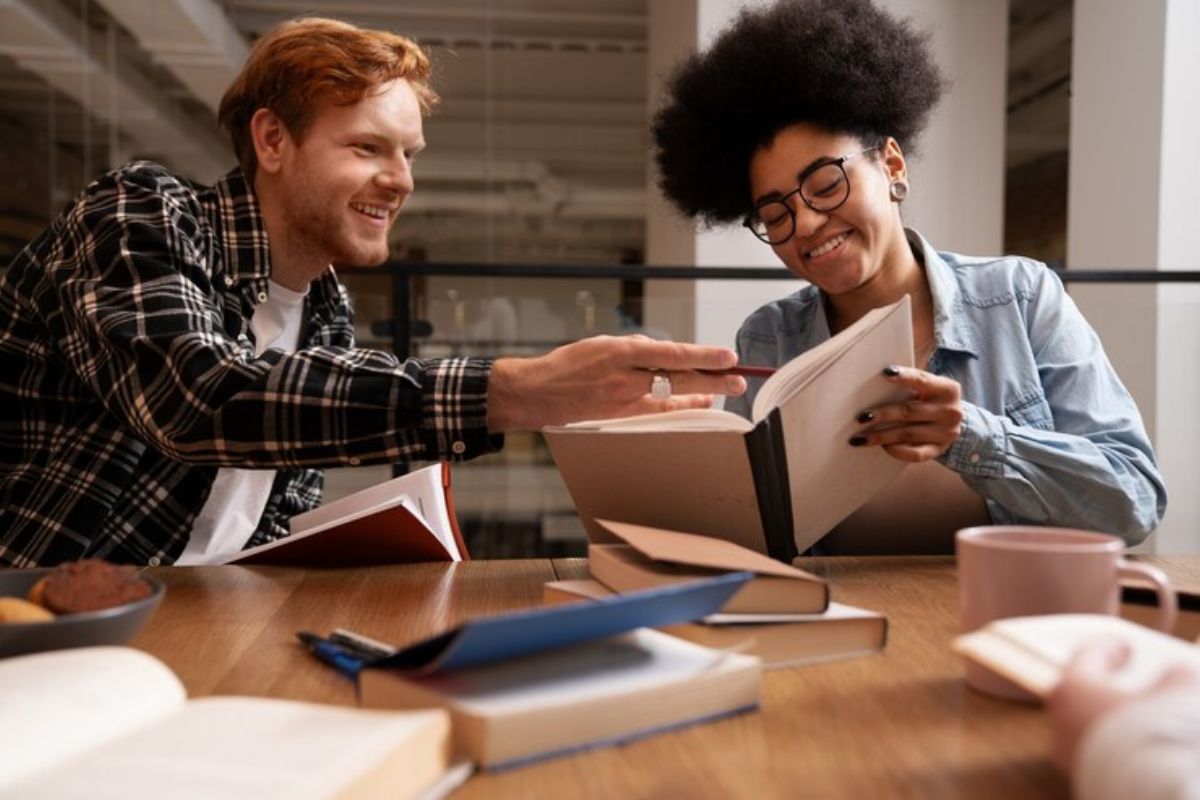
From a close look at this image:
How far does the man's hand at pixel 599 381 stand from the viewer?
44.6 inches

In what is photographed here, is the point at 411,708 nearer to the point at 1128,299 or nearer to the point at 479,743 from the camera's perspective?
the point at 479,743

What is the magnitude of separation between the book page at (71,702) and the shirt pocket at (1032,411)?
116 centimetres

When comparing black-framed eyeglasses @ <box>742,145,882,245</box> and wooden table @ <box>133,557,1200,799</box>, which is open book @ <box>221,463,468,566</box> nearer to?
wooden table @ <box>133,557,1200,799</box>

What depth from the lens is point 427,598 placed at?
1040 millimetres

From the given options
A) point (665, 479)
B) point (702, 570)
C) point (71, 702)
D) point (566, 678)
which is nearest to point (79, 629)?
point (71, 702)

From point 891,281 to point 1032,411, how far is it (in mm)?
306

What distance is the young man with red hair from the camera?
3.91 ft

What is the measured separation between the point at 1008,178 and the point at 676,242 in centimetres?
410

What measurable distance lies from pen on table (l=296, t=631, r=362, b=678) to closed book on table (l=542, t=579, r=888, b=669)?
0.70ft

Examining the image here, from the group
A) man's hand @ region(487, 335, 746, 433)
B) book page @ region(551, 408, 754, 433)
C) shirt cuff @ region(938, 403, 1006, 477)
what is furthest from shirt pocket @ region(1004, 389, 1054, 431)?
book page @ region(551, 408, 754, 433)

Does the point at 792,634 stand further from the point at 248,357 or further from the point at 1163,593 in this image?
the point at 248,357

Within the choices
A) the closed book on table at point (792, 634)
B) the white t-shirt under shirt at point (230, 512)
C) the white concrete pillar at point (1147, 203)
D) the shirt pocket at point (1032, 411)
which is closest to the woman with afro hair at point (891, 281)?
the shirt pocket at point (1032, 411)

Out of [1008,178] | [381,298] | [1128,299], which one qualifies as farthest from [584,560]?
[1008,178]

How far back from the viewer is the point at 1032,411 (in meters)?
1.49
